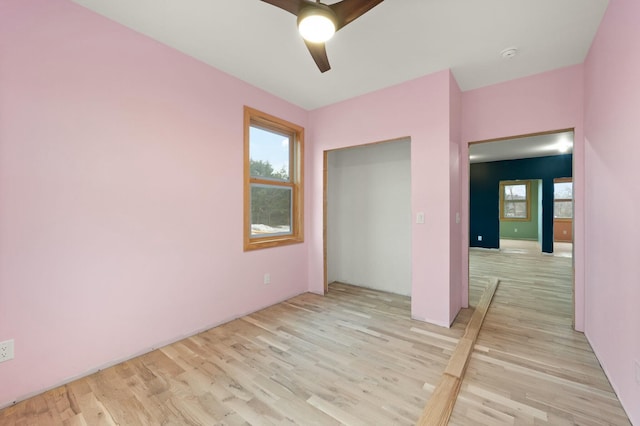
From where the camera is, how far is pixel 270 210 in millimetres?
3467

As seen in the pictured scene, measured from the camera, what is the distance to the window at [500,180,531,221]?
9258 mm

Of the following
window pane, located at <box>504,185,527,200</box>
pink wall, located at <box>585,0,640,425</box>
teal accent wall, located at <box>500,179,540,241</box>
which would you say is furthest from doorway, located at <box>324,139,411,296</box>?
teal accent wall, located at <box>500,179,540,241</box>

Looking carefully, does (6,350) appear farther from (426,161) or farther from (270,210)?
(426,161)

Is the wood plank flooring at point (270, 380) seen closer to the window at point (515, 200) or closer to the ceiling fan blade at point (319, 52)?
the ceiling fan blade at point (319, 52)

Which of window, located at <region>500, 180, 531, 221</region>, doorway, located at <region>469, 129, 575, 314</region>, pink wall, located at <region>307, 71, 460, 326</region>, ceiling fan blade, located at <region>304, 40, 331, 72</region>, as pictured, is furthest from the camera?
window, located at <region>500, 180, 531, 221</region>

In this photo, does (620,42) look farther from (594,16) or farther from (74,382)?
(74,382)

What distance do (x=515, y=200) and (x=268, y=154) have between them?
9745 millimetres

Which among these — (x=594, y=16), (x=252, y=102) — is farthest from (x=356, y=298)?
(x=594, y=16)

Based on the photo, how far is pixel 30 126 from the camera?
169 cm

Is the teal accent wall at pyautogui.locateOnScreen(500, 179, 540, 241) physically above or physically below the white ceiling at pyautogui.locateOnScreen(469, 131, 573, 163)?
below

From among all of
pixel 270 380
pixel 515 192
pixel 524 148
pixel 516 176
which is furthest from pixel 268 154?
pixel 515 192

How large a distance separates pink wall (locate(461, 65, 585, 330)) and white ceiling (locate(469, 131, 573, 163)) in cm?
233

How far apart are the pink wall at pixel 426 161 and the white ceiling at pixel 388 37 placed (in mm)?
211

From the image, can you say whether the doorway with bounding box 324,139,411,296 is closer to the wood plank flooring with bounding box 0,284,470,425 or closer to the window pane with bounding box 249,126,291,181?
the window pane with bounding box 249,126,291,181
